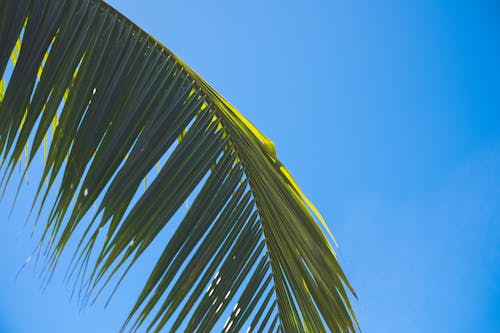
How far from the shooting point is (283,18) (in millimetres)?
8492

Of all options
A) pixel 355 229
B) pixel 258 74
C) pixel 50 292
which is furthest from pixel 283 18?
pixel 50 292

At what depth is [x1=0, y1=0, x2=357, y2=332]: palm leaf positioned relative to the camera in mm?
669

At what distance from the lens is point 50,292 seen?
9898mm

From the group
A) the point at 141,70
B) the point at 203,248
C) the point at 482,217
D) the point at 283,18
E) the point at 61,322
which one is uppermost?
the point at 283,18

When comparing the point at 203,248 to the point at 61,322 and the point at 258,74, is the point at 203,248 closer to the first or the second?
the point at 258,74

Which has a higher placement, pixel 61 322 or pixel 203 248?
pixel 61 322

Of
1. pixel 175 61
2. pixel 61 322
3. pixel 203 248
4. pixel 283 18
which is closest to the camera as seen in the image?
pixel 203 248

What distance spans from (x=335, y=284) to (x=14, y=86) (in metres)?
0.38

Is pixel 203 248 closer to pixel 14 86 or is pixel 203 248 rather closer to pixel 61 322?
pixel 14 86

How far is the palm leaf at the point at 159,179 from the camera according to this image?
0.67m

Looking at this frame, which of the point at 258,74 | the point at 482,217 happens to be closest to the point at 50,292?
the point at 258,74

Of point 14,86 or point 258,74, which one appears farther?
point 258,74

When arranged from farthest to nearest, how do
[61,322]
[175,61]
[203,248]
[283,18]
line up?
[61,322] → [283,18] → [175,61] → [203,248]

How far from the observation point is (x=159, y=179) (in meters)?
0.68
